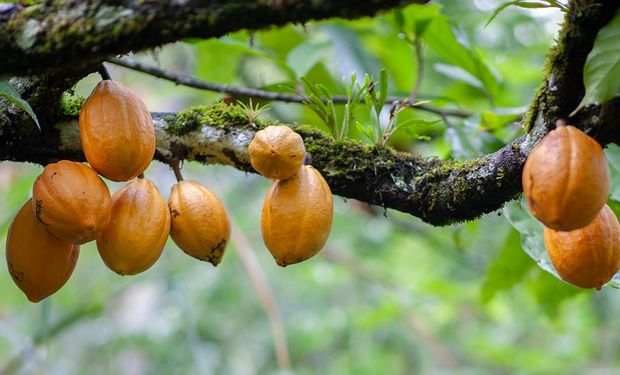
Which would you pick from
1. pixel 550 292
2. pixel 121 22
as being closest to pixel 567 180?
pixel 121 22

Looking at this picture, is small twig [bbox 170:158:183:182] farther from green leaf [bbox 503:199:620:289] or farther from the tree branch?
green leaf [bbox 503:199:620:289]

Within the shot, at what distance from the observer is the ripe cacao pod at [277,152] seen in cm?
114

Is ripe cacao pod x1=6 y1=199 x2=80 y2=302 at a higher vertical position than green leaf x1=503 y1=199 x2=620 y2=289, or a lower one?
higher

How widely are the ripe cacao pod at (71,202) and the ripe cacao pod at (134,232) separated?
5 cm

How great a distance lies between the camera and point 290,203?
117 centimetres

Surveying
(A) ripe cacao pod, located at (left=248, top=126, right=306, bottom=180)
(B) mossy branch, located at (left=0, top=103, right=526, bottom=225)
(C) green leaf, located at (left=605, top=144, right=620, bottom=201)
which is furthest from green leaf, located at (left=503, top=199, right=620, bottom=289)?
(A) ripe cacao pod, located at (left=248, top=126, right=306, bottom=180)

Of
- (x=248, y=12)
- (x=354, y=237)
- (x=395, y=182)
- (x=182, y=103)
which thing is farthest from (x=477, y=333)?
(x=248, y=12)

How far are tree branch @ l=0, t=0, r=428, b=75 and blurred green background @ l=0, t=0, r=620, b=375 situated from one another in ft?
3.97

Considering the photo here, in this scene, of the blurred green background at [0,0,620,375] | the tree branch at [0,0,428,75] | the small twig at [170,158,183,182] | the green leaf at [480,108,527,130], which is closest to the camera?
the tree branch at [0,0,428,75]

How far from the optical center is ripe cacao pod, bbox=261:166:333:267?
1.15 meters

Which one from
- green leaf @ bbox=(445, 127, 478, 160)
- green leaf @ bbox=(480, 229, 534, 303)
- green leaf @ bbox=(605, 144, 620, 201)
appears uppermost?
green leaf @ bbox=(605, 144, 620, 201)

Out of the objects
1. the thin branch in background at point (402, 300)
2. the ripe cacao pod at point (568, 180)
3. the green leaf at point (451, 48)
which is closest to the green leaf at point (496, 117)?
the green leaf at point (451, 48)

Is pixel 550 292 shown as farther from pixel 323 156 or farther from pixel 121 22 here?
pixel 121 22

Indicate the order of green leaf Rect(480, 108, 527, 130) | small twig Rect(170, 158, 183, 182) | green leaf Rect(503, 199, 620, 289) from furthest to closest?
green leaf Rect(480, 108, 527, 130) < green leaf Rect(503, 199, 620, 289) < small twig Rect(170, 158, 183, 182)
